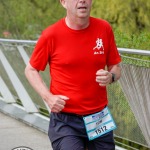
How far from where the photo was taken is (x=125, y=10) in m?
13.3

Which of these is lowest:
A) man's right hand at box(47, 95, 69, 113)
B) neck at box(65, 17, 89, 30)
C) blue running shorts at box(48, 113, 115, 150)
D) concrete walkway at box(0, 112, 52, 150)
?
concrete walkway at box(0, 112, 52, 150)

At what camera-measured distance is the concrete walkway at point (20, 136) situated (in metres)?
7.61

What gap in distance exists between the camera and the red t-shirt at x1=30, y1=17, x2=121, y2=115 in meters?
4.28

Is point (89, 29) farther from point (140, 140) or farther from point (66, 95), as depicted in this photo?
point (140, 140)

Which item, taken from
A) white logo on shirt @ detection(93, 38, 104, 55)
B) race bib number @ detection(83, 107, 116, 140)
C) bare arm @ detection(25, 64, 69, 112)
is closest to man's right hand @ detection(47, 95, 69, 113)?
bare arm @ detection(25, 64, 69, 112)

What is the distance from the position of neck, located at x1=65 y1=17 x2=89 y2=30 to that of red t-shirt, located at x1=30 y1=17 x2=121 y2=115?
1.0 inches

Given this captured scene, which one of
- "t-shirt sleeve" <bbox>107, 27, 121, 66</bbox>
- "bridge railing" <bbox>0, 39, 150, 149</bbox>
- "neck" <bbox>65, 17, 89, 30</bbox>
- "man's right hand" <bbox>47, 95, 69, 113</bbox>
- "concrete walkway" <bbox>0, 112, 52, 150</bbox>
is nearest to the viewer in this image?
"man's right hand" <bbox>47, 95, 69, 113</bbox>

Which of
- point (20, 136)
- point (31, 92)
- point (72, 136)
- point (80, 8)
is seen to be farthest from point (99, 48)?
point (31, 92)

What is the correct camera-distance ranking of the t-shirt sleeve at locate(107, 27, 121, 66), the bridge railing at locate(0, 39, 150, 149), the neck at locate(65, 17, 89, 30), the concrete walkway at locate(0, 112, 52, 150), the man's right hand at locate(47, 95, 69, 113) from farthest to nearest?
the concrete walkway at locate(0, 112, 52, 150), the bridge railing at locate(0, 39, 150, 149), the t-shirt sleeve at locate(107, 27, 121, 66), the neck at locate(65, 17, 89, 30), the man's right hand at locate(47, 95, 69, 113)

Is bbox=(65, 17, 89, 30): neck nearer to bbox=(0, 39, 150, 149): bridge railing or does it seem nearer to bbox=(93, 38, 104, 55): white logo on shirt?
bbox=(93, 38, 104, 55): white logo on shirt

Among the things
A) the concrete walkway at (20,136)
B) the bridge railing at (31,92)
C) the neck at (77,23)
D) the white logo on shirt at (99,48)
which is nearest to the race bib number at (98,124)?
the white logo on shirt at (99,48)

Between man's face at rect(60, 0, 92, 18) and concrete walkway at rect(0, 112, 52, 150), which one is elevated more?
man's face at rect(60, 0, 92, 18)

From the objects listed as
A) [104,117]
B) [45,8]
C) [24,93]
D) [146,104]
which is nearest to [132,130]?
[146,104]

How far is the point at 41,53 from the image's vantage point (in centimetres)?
435
